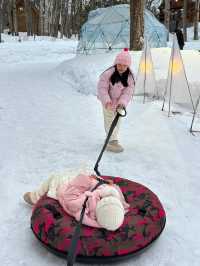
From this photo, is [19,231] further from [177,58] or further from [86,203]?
[177,58]

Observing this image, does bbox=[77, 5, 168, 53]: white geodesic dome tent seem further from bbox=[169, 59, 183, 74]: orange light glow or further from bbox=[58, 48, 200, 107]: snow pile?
bbox=[169, 59, 183, 74]: orange light glow

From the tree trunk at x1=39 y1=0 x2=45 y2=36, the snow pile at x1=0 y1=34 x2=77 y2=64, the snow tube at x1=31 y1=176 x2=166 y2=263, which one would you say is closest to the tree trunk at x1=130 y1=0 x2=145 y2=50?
the snow pile at x1=0 y1=34 x2=77 y2=64

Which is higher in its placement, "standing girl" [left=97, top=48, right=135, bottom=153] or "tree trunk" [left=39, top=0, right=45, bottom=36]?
"tree trunk" [left=39, top=0, right=45, bottom=36]

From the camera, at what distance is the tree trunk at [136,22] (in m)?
11.3

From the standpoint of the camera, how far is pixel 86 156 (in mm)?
5348

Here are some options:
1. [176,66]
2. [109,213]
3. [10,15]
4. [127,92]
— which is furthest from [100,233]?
[10,15]

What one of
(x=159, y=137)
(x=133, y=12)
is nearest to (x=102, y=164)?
(x=159, y=137)

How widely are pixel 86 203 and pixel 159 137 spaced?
329cm

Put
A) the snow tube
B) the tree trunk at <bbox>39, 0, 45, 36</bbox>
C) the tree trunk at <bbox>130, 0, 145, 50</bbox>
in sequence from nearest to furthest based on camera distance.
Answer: the snow tube < the tree trunk at <bbox>130, 0, 145, 50</bbox> < the tree trunk at <bbox>39, 0, 45, 36</bbox>

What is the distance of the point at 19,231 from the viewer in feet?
11.2

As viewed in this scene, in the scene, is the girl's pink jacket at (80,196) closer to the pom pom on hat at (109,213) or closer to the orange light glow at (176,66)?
the pom pom on hat at (109,213)

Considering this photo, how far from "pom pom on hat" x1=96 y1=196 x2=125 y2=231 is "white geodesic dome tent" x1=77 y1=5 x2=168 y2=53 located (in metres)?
14.3

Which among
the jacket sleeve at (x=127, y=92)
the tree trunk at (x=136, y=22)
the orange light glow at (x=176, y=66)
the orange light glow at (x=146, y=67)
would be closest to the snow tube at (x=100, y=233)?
the jacket sleeve at (x=127, y=92)

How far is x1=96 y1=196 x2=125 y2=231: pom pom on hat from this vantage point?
9.55ft
